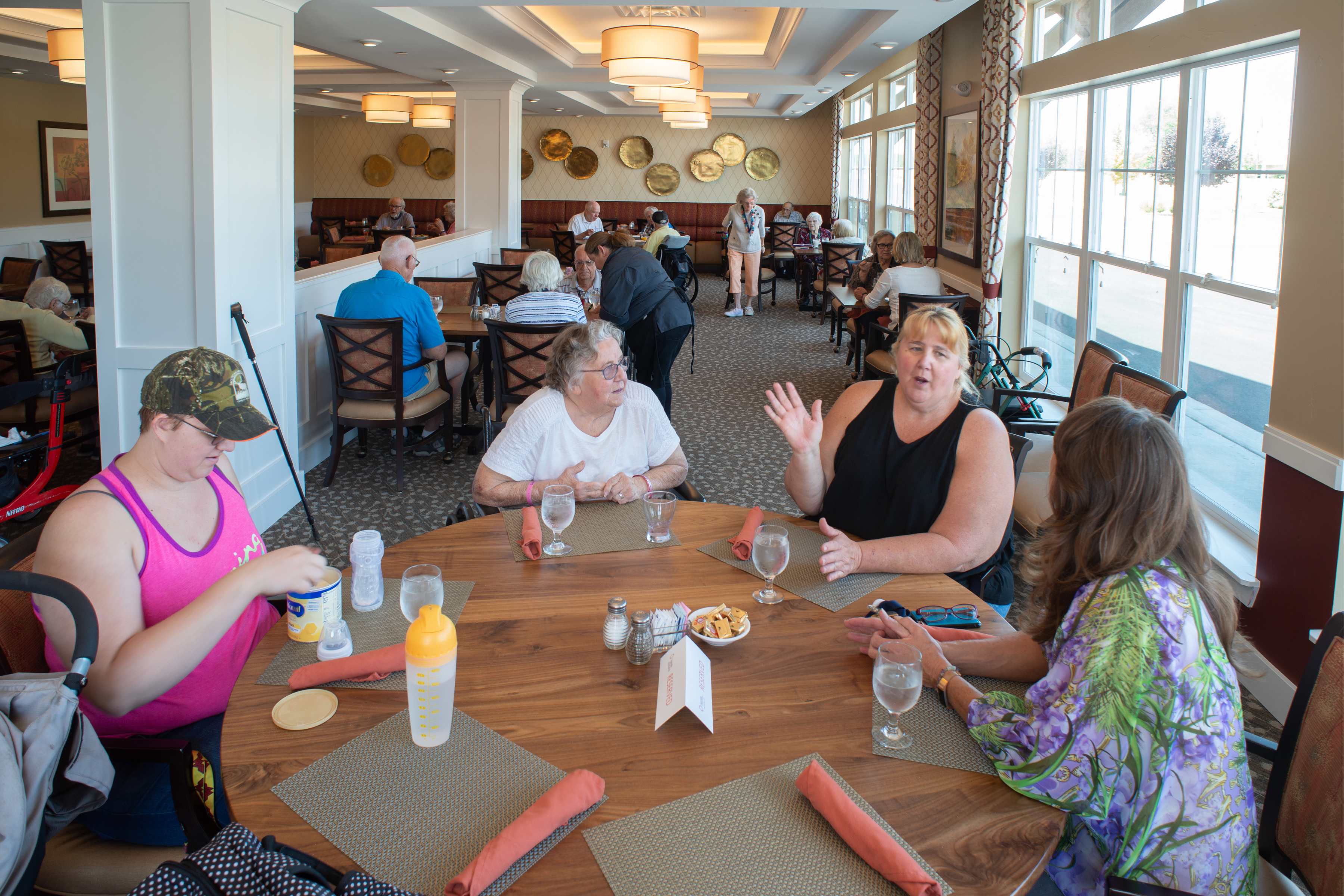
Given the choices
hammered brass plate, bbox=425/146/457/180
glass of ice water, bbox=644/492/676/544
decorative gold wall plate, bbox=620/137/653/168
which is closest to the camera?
glass of ice water, bbox=644/492/676/544

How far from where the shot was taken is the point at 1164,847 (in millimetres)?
1355

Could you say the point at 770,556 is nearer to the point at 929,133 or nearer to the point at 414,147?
the point at 929,133

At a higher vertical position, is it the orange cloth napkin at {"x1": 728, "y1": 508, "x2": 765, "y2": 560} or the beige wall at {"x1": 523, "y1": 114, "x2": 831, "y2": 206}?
the beige wall at {"x1": 523, "y1": 114, "x2": 831, "y2": 206}

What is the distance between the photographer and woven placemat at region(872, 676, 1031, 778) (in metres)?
1.37

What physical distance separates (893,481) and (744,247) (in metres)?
9.22

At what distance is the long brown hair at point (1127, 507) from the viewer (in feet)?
4.66

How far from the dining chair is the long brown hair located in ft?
12.4

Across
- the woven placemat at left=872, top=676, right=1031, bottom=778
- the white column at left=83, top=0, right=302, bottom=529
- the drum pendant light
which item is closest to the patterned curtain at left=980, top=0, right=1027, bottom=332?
the drum pendant light

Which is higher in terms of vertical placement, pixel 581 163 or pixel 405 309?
pixel 581 163

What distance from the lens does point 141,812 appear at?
153 centimetres

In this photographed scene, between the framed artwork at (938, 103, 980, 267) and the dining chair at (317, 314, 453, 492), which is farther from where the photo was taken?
the framed artwork at (938, 103, 980, 267)

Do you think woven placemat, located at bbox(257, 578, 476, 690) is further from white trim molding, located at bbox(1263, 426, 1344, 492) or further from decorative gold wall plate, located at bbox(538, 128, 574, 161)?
decorative gold wall plate, located at bbox(538, 128, 574, 161)

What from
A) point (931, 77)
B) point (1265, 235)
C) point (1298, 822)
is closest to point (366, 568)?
point (1298, 822)

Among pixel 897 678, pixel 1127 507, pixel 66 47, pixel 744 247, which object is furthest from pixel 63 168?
pixel 1127 507
